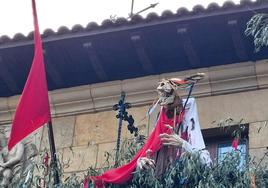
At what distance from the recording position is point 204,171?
11.9 m

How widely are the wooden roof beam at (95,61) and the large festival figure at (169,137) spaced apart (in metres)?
1.46

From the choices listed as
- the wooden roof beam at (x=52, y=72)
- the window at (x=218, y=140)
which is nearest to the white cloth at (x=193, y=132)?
the window at (x=218, y=140)

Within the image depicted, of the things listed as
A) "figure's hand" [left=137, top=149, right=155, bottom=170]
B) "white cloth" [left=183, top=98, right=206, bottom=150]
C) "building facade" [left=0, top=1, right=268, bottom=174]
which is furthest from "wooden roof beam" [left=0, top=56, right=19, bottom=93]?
"figure's hand" [left=137, top=149, right=155, bottom=170]

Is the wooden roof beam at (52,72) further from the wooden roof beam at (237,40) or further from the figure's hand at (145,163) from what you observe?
the figure's hand at (145,163)

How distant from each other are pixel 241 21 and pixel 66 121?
265 centimetres

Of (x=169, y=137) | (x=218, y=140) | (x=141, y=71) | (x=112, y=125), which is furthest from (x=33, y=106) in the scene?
(x=218, y=140)

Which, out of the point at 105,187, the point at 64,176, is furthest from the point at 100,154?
the point at 105,187

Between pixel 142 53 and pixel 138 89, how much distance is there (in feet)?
1.68

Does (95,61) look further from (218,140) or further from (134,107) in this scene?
(218,140)

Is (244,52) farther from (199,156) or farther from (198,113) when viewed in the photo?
(199,156)

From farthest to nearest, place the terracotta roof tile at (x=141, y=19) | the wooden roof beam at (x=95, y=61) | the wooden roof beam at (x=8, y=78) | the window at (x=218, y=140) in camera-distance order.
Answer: the wooden roof beam at (x=8, y=78), the wooden roof beam at (x=95, y=61), the window at (x=218, y=140), the terracotta roof tile at (x=141, y=19)

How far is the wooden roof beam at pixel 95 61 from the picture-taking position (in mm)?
14375

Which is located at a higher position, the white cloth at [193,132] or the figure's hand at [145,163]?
the white cloth at [193,132]

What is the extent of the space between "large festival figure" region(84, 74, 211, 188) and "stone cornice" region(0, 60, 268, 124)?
38.2 inches
